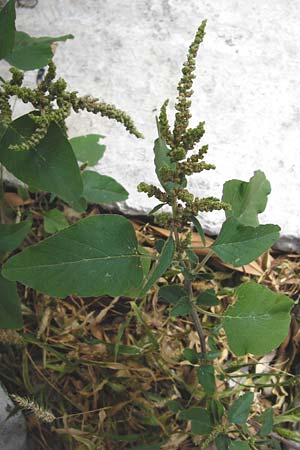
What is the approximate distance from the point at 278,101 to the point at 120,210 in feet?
1.82

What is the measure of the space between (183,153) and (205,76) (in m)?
0.96

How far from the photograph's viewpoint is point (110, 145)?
1.75m

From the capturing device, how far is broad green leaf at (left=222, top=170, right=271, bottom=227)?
3.99 feet

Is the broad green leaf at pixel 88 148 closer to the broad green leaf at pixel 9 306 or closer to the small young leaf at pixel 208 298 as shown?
the broad green leaf at pixel 9 306

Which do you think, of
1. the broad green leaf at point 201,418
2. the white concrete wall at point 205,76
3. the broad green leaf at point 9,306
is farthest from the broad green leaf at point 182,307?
the white concrete wall at point 205,76

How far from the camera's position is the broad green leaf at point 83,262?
41.1 inches

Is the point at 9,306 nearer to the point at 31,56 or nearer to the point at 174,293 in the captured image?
the point at 174,293

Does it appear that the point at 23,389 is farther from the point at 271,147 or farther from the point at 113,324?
the point at 271,147

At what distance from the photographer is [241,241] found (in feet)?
3.76

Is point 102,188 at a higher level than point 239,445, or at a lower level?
higher

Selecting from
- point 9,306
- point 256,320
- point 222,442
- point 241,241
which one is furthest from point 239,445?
point 9,306

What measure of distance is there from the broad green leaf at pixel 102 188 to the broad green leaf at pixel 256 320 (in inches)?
17.3

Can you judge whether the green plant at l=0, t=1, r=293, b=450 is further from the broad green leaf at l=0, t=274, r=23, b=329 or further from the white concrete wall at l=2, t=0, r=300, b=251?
the white concrete wall at l=2, t=0, r=300, b=251

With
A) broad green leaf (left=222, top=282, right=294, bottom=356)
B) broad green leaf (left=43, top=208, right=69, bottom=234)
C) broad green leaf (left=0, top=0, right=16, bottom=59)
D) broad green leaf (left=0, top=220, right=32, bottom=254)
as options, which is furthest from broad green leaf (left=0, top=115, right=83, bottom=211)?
broad green leaf (left=43, top=208, right=69, bottom=234)
